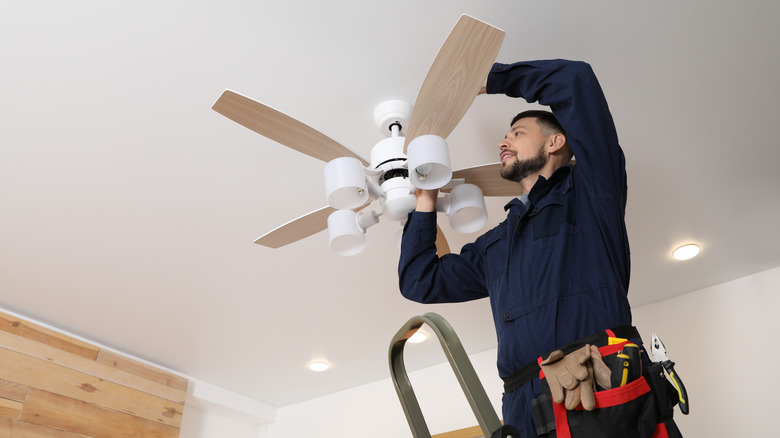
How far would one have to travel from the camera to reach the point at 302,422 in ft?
15.0

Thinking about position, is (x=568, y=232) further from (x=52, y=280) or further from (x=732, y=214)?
(x=52, y=280)

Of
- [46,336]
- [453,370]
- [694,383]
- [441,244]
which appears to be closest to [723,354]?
[694,383]

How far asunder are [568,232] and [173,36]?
1.25m

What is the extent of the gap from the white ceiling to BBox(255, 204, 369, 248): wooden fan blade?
15.1 inches

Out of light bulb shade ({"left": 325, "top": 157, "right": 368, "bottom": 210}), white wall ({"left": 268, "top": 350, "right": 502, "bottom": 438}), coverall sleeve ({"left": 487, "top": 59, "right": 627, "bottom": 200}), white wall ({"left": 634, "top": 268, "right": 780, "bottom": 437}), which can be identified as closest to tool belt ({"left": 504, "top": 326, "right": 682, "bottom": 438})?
coverall sleeve ({"left": 487, "top": 59, "right": 627, "bottom": 200})

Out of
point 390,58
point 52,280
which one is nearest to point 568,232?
point 390,58

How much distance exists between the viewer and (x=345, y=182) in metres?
1.67

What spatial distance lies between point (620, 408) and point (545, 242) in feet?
1.46

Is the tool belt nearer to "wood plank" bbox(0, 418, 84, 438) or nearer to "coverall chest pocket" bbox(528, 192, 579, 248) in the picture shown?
"coverall chest pocket" bbox(528, 192, 579, 248)

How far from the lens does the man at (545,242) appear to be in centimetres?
136

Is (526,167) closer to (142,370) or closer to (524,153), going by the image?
(524,153)

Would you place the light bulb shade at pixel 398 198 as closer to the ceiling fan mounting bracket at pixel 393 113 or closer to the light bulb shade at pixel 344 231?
the light bulb shade at pixel 344 231

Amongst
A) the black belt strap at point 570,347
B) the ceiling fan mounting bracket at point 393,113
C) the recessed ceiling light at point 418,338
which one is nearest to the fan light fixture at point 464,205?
the ceiling fan mounting bracket at point 393,113

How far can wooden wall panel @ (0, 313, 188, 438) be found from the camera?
307cm
